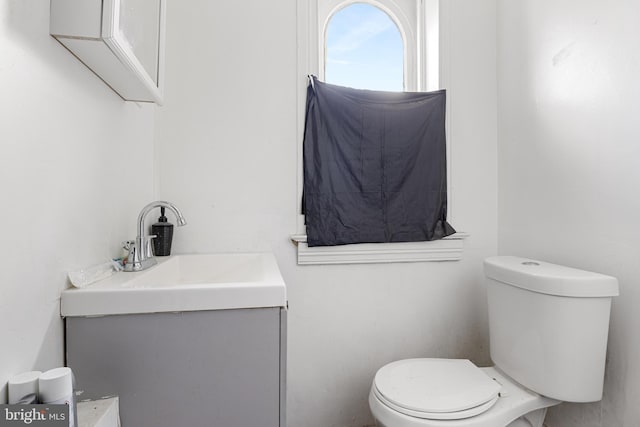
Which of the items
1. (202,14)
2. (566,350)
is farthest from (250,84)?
(566,350)

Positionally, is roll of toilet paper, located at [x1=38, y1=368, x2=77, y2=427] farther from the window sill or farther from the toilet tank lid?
the toilet tank lid

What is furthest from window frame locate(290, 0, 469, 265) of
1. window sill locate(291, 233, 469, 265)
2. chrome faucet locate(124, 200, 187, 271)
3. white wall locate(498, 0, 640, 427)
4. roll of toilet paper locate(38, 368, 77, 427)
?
roll of toilet paper locate(38, 368, 77, 427)

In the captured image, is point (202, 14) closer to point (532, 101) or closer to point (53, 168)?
point (53, 168)

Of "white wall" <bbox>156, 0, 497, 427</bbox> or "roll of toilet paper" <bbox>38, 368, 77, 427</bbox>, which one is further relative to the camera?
"white wall" <bbox>156, 0, 497, 427</bbox>

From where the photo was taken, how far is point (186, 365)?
2.37 ft

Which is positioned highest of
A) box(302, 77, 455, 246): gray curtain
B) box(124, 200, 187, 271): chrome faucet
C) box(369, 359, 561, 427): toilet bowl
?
box(302, 77, 455, 246): gray curtain

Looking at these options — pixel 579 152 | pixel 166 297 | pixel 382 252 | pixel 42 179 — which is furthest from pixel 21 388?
pixel 579 152

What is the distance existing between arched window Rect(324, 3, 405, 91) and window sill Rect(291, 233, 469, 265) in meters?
0.85

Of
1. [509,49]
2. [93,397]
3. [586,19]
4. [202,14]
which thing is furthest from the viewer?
[509,49]

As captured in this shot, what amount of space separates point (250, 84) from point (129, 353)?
→ 1.19m

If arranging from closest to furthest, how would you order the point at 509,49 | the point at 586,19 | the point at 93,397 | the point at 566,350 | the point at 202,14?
the point at 93,397, the point at 566,350, the point at 586,19, the point at 202,14, the point at 509,49

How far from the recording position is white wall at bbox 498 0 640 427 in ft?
3.59

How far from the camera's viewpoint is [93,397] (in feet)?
2.27

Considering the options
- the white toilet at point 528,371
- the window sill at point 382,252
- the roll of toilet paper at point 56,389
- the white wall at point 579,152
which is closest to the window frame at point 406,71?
the window sill at point 382,252
